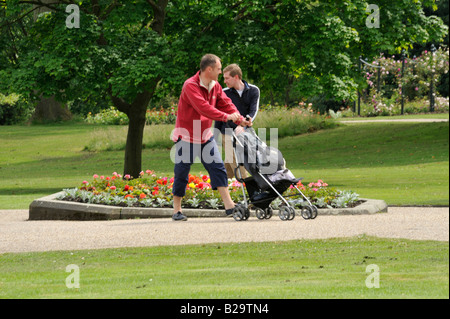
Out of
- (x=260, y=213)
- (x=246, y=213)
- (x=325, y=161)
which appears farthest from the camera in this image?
(x=325, y=161)

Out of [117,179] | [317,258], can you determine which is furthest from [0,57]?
Answer: [317,258]

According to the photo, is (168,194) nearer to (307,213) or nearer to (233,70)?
(233,70)

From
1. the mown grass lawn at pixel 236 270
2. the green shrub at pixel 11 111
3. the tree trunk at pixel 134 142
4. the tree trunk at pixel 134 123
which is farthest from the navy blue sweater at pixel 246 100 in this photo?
the green shrub at pixel 11 111

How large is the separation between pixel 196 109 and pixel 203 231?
55.9 inches

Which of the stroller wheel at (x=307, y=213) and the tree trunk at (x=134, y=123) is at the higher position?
the tree trunk at (x=134, y=123)

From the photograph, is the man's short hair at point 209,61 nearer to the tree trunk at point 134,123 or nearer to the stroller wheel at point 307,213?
the stroller wheel at point 307,213

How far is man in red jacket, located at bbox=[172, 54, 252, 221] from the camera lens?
841 centimetres

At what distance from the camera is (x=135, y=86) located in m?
17.1

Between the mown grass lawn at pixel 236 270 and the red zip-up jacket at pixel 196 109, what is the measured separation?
1674 millimetres

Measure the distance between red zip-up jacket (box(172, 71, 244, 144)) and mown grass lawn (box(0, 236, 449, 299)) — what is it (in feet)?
5.49

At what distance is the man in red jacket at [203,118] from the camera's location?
8.41 m

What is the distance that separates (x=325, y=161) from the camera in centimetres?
2464

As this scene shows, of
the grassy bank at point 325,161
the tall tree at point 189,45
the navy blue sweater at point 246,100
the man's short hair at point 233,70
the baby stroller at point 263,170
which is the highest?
the tall tree at point 189,45

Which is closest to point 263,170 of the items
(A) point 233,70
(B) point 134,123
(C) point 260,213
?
(C) point 260,213
